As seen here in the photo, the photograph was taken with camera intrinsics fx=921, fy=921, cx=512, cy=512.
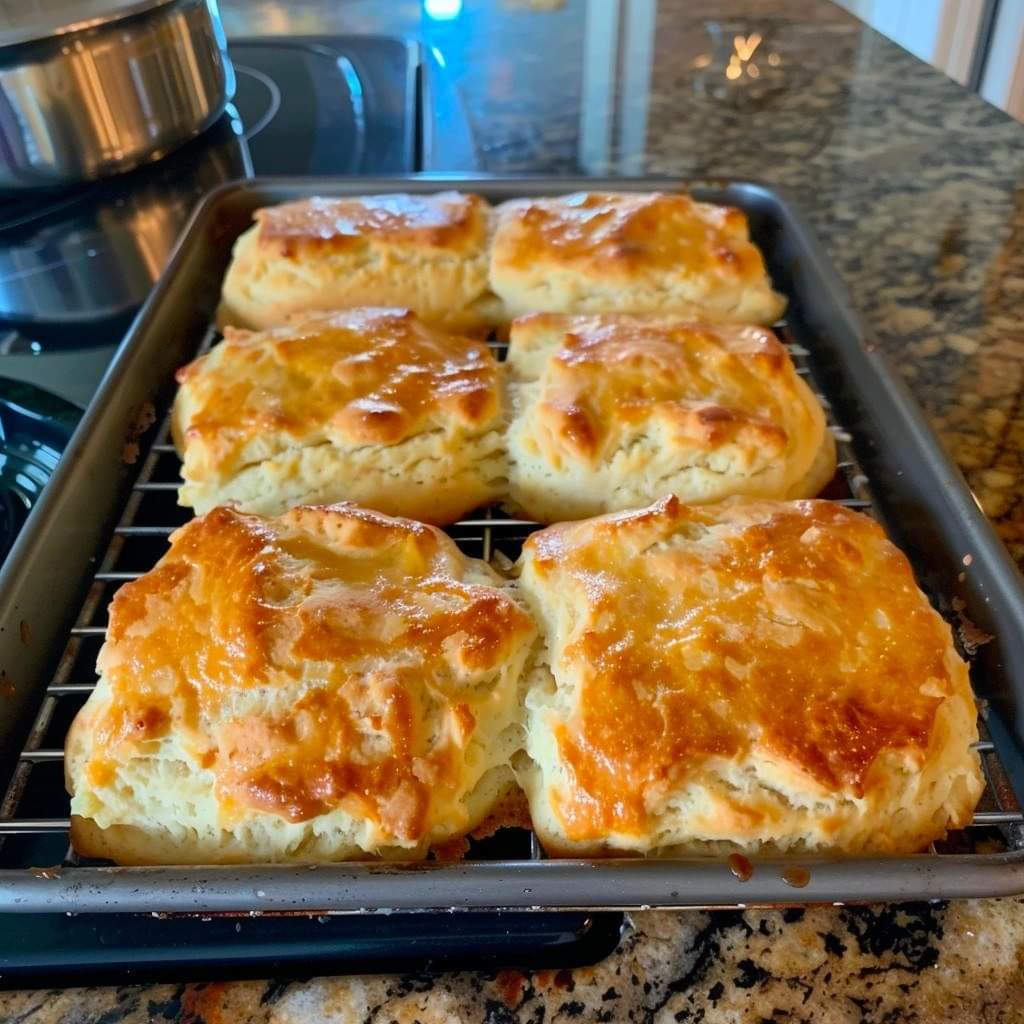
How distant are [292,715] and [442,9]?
344cm

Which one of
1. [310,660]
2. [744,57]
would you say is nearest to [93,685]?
[310,660]

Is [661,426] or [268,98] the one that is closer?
[661,426]

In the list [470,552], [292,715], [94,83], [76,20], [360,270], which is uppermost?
[76,20]

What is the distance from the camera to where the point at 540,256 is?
68.9 inches

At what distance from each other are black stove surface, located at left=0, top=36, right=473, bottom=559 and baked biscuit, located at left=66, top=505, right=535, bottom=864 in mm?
481

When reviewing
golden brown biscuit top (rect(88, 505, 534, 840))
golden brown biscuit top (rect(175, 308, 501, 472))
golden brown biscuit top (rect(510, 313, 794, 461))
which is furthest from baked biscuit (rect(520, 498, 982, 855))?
golden brown biscuit top (rect(175, 308, 501, 472))

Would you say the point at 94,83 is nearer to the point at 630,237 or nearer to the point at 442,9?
the point at 630,237

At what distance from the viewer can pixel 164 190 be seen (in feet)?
7.70

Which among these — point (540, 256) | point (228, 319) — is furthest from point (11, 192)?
point (540, 256)

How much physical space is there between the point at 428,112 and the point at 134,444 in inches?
63.2

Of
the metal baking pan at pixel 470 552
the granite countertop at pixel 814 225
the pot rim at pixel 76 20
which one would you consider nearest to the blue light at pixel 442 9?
the granite countertop at pixel 814 225

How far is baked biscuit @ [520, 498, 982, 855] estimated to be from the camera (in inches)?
39.9

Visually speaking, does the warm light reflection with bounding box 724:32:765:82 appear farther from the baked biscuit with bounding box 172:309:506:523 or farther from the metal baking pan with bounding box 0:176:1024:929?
the baked biscuit with bounding box 172:309:506:523

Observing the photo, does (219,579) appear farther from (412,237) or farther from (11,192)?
(11,192)
